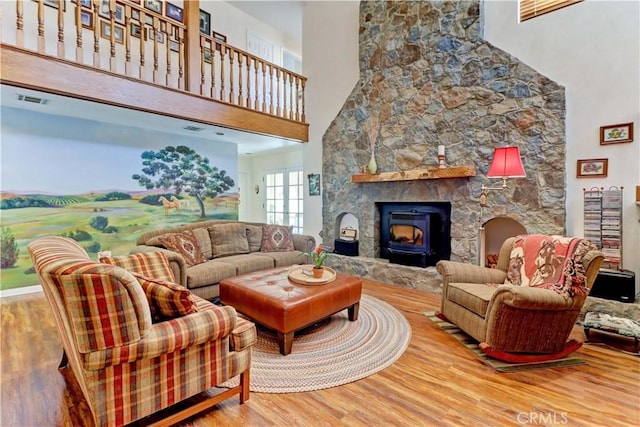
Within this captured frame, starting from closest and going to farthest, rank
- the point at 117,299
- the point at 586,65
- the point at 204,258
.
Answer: the point at 117,299 < the point at 586,65 < the point at 204,258

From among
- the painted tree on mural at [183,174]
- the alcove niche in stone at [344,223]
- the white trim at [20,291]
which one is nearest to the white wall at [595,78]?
the alcove niche in stone at [344,223]

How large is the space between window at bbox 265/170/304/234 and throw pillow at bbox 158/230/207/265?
3316 millimetres

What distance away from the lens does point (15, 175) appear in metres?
3.88

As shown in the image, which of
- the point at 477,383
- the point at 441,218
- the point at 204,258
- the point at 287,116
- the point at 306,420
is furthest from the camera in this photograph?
the point at 287,116

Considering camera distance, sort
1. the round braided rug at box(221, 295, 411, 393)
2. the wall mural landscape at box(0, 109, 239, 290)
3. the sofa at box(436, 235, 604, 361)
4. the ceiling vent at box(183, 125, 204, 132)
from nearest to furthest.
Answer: the round braided rug at box(221, 295, 411, 393) < the sofa at box(436, 235, 604, 361) < the wall mural landscape at box(0, 109, 239, 290) < the ceiling vent at box(183, 125, 204, 132)

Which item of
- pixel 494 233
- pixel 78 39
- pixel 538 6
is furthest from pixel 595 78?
pixel 78 39

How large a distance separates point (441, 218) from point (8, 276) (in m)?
5.77

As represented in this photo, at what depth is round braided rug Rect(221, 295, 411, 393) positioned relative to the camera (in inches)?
79.4

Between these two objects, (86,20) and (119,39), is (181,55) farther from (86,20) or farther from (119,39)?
(86,20)

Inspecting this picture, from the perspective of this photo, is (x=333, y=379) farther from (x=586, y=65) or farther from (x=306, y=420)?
(x=586, y=65)

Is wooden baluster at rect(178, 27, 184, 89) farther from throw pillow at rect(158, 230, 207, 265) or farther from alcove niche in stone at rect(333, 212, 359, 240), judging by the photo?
alcove niche in stone at rect(333, 212, 359, 240)

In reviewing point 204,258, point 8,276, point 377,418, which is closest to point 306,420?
point 377,418

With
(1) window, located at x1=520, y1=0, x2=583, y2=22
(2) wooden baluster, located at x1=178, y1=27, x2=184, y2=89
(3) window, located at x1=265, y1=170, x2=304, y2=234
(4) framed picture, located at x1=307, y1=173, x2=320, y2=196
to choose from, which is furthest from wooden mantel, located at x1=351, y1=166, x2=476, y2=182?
(2) wooden baluster, located at x1=178, y1=27, x2=184, y2=89

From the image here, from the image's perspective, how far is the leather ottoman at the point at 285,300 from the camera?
2295 millimetres
